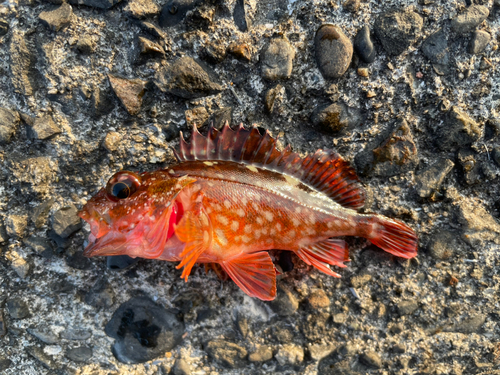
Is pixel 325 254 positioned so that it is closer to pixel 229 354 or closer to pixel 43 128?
pixel 229 354

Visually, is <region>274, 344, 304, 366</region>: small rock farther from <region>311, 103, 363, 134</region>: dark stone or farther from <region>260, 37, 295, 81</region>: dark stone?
<region>260, 37, 295, 81</region>: dark stone

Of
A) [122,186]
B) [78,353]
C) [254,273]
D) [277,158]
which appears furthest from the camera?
[78,353]

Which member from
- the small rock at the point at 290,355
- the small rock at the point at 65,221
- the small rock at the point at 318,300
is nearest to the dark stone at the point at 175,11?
the small rock at the point at 65,221

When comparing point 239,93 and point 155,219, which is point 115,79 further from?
point 155,219

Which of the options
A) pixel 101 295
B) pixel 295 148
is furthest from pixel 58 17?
pixel 101 295

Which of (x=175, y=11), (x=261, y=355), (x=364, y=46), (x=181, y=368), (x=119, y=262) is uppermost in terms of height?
(x=364, y=46)

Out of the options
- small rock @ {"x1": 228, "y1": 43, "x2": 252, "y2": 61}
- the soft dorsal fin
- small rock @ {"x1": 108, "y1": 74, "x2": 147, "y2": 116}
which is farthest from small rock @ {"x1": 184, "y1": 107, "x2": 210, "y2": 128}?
small rock @ {"x1": 228, "y1": 43, "x2": 252, "y2": 61}

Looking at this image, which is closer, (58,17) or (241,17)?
(58,17)

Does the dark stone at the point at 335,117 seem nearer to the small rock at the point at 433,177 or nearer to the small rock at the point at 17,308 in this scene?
the small rock at the point at 433,177
